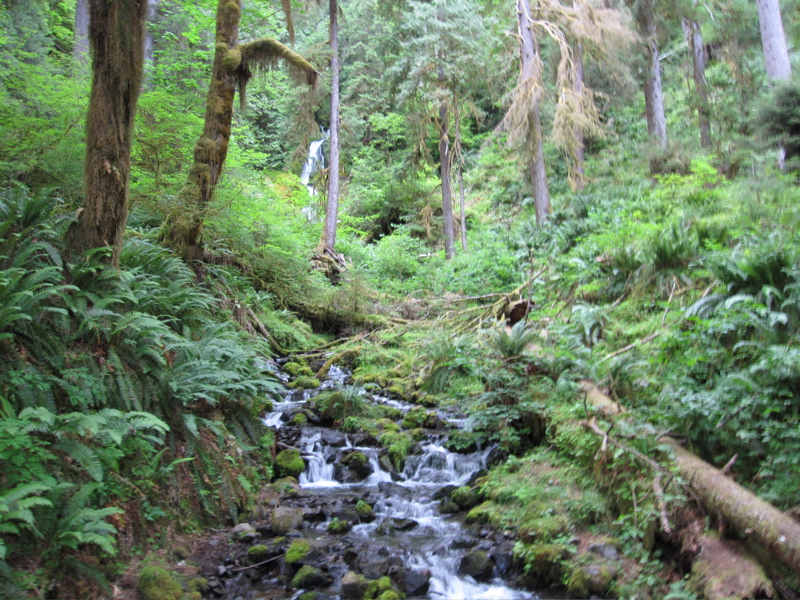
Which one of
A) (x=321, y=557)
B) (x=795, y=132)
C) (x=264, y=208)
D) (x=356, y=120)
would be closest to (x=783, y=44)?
(x=795, y=132)

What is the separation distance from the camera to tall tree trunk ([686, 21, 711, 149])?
1559cm

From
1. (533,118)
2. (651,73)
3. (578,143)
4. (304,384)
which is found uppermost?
(651,73)

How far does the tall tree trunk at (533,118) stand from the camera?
47.3ft

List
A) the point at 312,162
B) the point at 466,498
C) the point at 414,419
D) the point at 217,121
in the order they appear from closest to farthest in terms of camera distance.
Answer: the point at 466,498 → the point at 414,419 → the point at 217,121 → the point at 312,162

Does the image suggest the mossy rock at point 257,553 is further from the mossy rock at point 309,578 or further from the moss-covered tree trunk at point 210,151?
the moss-covered tree trunk at point 210,151

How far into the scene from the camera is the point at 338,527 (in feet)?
19.0

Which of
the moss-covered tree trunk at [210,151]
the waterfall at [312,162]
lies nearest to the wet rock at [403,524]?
the moss-covered tree trunk at [210,151]

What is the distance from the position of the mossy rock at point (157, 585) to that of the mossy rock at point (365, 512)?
2.27 metres

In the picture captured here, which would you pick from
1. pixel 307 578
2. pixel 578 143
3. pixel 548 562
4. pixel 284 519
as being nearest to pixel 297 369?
pixel 284 519

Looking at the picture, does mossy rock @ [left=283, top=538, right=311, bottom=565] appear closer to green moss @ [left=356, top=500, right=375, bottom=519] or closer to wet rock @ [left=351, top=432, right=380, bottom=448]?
green moss @ [left=356, top=500, right=375, bottom=519]

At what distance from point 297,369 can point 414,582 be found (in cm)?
667

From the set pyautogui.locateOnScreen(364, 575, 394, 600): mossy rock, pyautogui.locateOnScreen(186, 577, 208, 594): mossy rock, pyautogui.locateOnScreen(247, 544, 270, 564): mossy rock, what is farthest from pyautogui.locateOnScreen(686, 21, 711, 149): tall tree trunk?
pyautogui.locateOnScreen(186, 577, 208, 594): mossy rock

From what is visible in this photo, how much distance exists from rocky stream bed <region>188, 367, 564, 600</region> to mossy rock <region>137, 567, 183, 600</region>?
1.24ft

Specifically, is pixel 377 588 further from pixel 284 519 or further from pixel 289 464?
pixel 289 464
